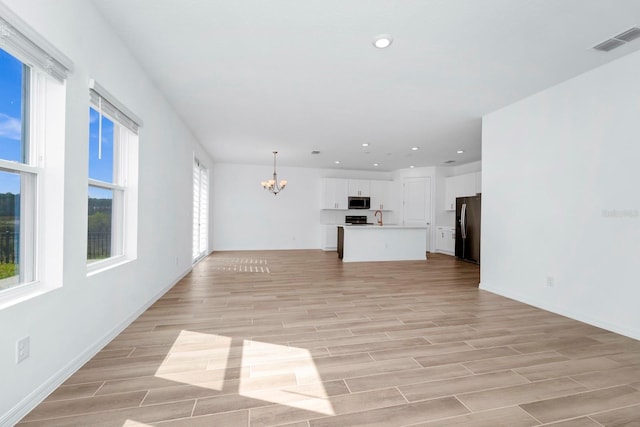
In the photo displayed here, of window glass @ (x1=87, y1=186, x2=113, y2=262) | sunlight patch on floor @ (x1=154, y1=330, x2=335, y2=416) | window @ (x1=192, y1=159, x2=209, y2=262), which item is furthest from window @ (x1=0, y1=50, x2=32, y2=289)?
window @ (x1=192, y1=159, x2=209, y2=262)

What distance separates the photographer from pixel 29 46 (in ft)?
5.04

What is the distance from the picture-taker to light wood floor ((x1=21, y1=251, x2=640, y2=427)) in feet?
5.28

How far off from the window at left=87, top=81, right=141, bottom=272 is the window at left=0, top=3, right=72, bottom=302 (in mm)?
422

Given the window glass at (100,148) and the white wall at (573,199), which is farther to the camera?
the white wall at (573,199)

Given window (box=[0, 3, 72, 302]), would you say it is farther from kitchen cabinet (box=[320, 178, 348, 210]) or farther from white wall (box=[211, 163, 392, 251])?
kitchen cabinet (box=[320, 178, 348, 210])

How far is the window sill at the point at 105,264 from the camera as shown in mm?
2295

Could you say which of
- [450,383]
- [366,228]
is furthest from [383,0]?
[366,228]

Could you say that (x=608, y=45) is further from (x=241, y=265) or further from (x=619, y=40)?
(x=241, y=265)

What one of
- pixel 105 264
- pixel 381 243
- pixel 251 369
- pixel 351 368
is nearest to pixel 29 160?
pixel 105 264

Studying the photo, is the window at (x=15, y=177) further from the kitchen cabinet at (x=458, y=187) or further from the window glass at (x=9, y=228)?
the kitchen cabinet at (x=458, y=187)

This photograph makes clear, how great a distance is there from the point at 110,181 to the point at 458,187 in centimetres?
819

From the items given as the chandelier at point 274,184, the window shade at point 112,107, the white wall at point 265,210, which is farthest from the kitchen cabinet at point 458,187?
the window shade at point 112,107

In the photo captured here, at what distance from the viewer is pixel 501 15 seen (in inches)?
87.1

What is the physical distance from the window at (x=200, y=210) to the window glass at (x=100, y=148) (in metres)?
3.30
